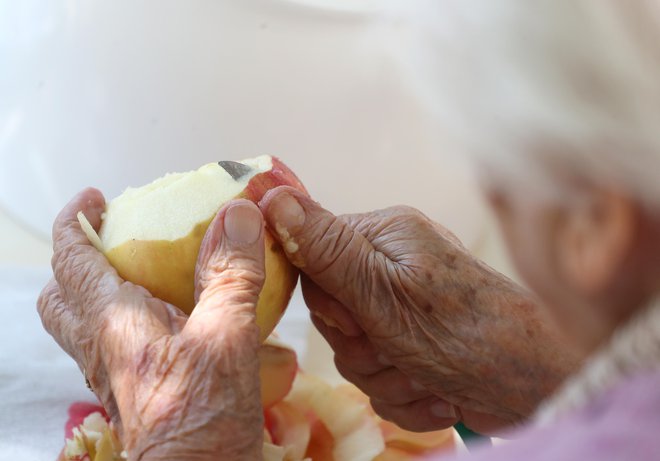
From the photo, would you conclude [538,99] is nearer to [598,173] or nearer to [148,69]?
[598,173]

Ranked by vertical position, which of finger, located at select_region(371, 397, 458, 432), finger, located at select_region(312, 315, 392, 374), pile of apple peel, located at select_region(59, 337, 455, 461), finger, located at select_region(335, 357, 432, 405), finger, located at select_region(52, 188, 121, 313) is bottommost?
pile of apple peel, located at select_region(59, 337, 455, 461)

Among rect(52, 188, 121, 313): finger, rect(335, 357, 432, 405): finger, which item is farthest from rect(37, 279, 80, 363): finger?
rect(335, 357, 432, 405): finger

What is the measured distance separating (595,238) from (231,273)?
1.10ft

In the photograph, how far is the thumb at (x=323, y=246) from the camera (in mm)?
845

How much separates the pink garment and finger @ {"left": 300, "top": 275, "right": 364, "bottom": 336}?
0.46m

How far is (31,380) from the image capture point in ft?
3.76

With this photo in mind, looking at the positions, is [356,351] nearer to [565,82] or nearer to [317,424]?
[317,424]

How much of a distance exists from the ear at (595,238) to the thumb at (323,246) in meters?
0.34

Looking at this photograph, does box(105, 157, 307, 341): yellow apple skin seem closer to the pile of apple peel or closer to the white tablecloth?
the pile of apple peel

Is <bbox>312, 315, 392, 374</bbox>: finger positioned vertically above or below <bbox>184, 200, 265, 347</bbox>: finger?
below

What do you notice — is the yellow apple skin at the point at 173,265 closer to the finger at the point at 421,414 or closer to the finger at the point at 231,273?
the finger at the point at 231,273

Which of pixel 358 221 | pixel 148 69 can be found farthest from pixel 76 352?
pixel 148 69

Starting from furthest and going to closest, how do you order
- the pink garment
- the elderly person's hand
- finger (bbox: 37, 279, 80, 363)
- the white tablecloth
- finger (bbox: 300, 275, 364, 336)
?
1. the white tablecloth
2. finger (bbox: 300, 275, 364, 336)
3. finger (bbox: 37, 279, 80, 363)
4. the elderly person's hand
5. the pink garment

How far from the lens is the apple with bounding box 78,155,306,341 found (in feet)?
2.64
